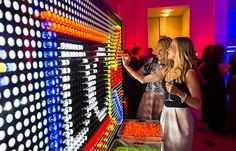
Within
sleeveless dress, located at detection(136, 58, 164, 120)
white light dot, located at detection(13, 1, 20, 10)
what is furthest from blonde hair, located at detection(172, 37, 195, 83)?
white light dot, located at detection(13, 1, 20, 10)

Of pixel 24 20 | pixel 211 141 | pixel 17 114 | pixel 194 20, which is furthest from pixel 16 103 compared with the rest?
pixel 194 20

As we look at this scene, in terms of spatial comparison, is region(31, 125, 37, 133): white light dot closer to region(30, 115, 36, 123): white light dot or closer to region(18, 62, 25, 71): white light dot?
region(30, 115, 36, 123): white light dot

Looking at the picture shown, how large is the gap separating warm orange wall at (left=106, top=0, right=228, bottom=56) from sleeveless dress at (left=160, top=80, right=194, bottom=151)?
4711 millimetres

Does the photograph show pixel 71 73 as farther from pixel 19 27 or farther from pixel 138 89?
pixel 138 89

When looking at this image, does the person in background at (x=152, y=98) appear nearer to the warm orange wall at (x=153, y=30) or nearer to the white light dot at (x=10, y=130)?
the white light dot at (x=10, y=130)

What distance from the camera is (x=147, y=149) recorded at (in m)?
1.54

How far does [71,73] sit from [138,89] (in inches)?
151

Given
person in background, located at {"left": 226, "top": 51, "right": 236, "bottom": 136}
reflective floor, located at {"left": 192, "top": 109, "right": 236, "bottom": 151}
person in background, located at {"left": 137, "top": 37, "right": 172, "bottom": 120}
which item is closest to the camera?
person in background, located at {"left": 137, "top": 37, "right": 172, "bottom": 120}

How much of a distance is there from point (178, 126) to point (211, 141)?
2307mm

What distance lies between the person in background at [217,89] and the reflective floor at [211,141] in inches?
6.5

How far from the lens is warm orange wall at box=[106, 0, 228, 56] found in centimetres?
621

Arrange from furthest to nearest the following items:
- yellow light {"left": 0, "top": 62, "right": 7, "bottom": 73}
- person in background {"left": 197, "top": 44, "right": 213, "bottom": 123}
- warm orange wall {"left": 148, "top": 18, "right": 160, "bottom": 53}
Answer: warm orange wall {"left": 148, "top": 18, "right": 160, "bottom": 53} → person in background {"left": 197, "top": 44, "right": 213, "bottom": 123} → yellow light {"left": 0, "top": 62, "right": 7, "bottom": 73}

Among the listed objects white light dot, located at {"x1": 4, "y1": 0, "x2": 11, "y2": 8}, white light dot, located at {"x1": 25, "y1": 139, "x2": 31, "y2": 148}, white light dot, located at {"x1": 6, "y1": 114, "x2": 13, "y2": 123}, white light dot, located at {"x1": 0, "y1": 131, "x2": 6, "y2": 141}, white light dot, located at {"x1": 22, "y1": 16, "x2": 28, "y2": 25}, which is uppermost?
white light dot, located at {"x1": 4, "y1": 0, "x2": 11, "y2": 8}

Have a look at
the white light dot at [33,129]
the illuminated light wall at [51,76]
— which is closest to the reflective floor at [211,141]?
the illuminated light wall at [51,76]
